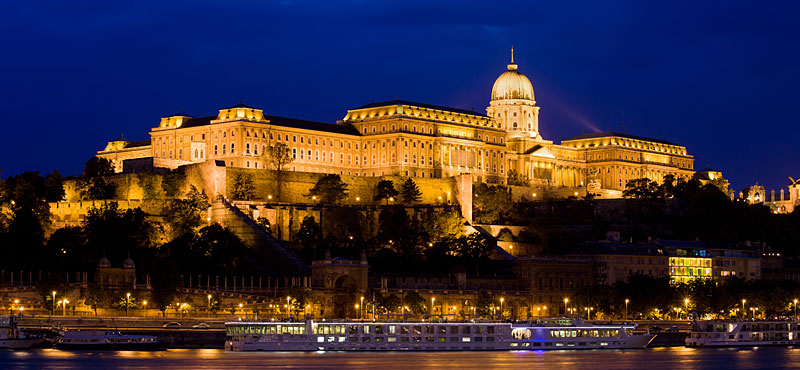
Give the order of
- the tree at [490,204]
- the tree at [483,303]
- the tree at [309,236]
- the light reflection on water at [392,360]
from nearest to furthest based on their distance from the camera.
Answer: the light reflection on water at [392,360], the tree at [483,303], the tree at [309,236], the tree at [490,204]

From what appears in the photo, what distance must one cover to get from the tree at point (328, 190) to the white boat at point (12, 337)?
5770 centimetres

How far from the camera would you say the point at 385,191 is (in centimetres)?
15875

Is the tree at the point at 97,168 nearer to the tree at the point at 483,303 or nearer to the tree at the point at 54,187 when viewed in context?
the tree at the point at 54,187

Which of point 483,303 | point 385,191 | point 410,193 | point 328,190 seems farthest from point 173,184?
point 483,303

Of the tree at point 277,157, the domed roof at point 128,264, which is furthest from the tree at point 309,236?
the domed roof at point 128,264

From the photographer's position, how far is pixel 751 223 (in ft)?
531

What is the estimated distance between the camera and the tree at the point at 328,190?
153 metres

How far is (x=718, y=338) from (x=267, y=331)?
34161mm

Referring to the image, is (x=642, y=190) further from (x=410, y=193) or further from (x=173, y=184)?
(x=173, y=184)

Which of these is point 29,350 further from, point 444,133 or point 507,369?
point 444,133

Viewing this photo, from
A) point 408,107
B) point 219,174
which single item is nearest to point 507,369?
point 219,174

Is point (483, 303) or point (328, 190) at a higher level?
point (328, 190)

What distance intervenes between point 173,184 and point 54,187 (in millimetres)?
11224

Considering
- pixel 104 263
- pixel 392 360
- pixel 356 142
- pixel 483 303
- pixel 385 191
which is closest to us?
pixel 392 360
